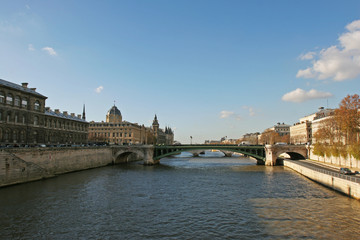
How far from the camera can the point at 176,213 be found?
1009 inches

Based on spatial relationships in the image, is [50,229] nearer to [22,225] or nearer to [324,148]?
[22,225]

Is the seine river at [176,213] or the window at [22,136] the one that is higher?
the window at [22,136]

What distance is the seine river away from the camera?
20.3 meters

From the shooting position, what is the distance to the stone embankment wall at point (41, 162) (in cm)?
3709

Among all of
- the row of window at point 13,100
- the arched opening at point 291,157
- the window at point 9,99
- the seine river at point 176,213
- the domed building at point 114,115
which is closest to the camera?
the seine river at point 176,213

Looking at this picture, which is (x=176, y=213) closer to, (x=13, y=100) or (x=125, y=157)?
(x=13, y=100)

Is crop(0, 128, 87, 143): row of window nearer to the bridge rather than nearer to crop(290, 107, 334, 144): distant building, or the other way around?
the bridge

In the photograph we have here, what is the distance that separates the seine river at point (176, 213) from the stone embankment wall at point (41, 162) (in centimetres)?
263

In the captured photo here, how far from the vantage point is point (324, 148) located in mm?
60469

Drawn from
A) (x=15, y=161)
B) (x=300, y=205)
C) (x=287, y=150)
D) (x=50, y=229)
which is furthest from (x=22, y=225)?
(x=287, y=150)

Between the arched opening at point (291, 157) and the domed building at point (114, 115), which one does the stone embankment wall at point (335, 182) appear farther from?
the domed building at point (114, 115)

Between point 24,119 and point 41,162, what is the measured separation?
16673mm

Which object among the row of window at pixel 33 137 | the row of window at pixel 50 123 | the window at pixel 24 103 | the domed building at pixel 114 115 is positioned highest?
the domed building at pixel 114 115

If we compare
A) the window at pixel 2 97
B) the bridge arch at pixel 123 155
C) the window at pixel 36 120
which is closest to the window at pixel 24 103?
the window at pixel 36 120
